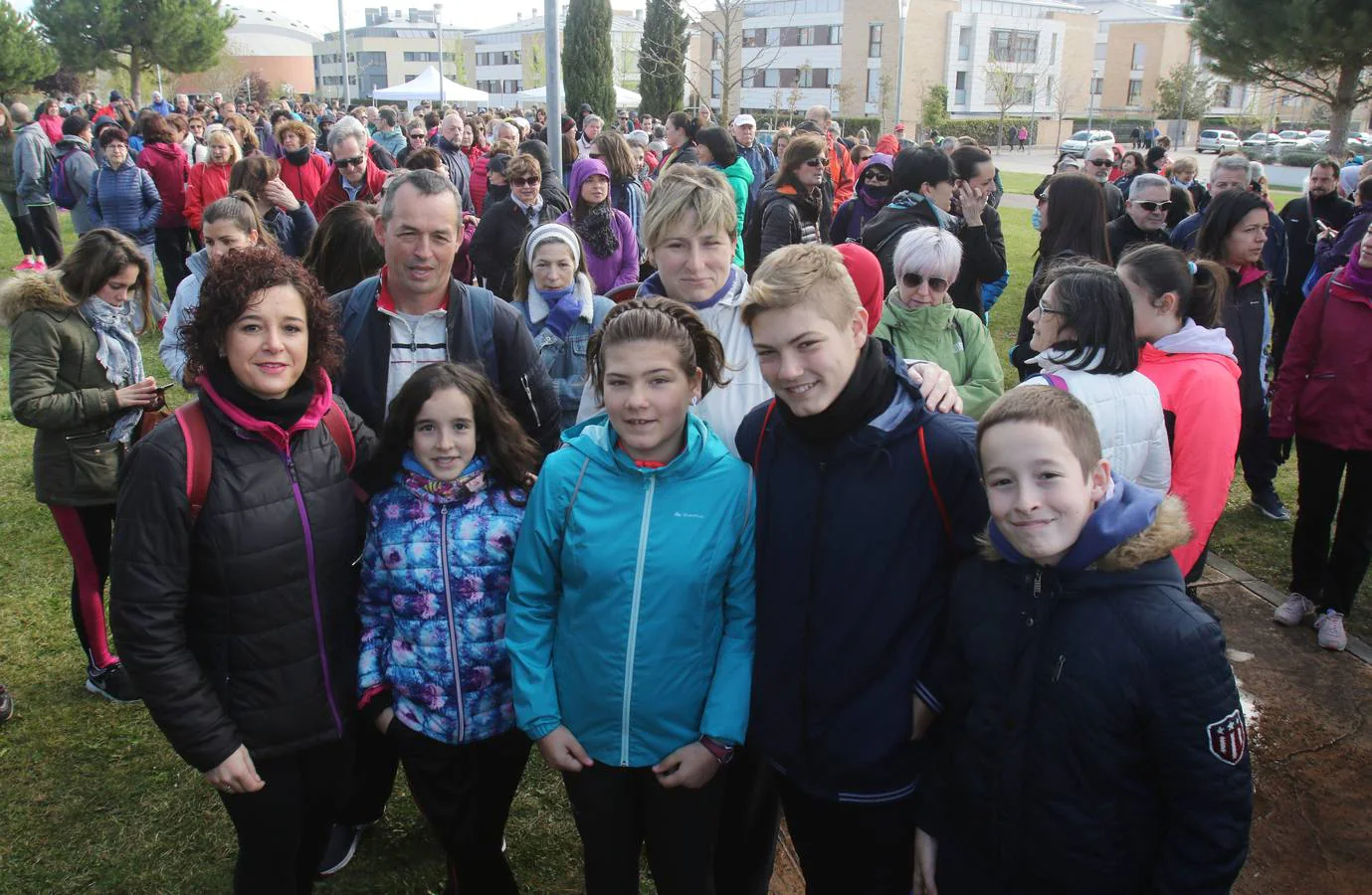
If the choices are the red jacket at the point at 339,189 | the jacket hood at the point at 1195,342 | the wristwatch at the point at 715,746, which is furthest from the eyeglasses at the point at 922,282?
the red jacket at the point at 339,189

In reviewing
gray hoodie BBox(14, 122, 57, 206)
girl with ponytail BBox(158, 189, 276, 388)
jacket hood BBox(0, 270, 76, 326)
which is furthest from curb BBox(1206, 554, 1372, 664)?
gray hoodie BBox(14, 122, 57, 206)

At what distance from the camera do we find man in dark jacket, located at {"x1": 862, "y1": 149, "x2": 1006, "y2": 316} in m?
5.48

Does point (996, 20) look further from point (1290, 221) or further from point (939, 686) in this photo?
point (939, 686)

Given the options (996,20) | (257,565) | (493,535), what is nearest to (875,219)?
(493,535)

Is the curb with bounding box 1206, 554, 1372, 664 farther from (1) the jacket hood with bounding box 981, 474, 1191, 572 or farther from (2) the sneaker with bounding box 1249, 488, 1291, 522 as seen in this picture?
(1) the jacket hood with bounding box 981, 474, 1191, 572

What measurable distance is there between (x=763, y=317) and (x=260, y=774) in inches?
66.1

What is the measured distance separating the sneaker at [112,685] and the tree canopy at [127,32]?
1902 inches

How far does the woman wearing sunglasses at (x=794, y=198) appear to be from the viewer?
6.62 metres

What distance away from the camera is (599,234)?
20.9 feet

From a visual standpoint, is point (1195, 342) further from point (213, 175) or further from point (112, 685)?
point (213, 175)

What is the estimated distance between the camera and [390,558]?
94.5 inches

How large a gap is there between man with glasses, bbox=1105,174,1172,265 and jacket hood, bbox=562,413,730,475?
498 cm

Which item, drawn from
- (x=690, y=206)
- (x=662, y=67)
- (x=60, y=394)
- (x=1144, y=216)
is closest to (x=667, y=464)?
(x=690, y=206)

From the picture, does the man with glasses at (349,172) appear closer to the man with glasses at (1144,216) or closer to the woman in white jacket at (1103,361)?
the man with glasses at (1144,216)
